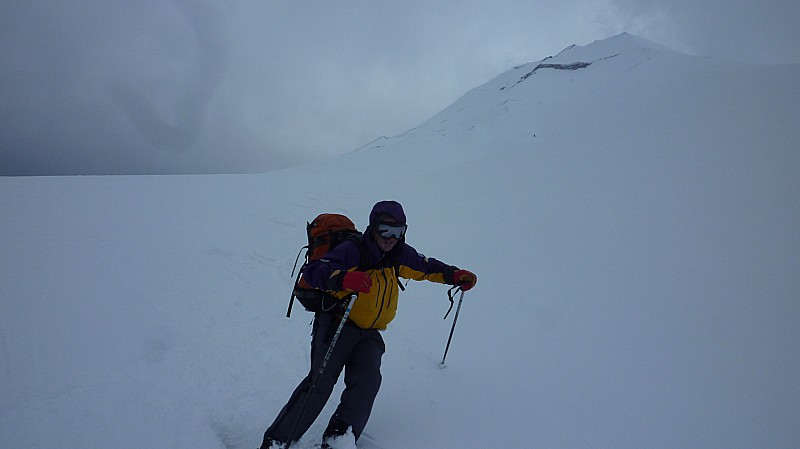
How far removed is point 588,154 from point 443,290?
9.56 m

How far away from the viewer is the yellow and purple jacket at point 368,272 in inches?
94.2

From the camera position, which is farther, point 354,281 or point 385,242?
point 385,242

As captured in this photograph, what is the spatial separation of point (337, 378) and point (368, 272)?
0.82 metres

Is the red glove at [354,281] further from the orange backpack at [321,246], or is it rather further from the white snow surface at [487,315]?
the white snow surface at [487,315]

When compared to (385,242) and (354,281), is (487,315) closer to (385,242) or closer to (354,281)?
(385,242)

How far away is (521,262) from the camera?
22.1 feet

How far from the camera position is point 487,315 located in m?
5.28

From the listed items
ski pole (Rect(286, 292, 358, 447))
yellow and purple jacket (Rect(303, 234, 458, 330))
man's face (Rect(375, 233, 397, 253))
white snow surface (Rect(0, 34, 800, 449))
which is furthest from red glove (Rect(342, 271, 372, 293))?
white snow surface (Rect(0, 34, 800, 449))

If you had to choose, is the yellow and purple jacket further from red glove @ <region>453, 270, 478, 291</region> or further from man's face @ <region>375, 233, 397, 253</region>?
red glove @ <region>453, 270, 478, 291</region>

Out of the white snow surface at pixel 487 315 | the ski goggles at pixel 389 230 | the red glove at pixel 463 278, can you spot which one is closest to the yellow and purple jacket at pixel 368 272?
the ski goggles at pixel 389 230

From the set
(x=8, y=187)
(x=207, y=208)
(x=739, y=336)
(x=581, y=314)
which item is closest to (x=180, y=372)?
(x=581, y=314)

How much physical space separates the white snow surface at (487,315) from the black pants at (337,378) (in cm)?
31

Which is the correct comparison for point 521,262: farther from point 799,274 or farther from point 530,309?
point 799,274

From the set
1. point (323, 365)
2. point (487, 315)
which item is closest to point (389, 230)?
point (323, 365)
